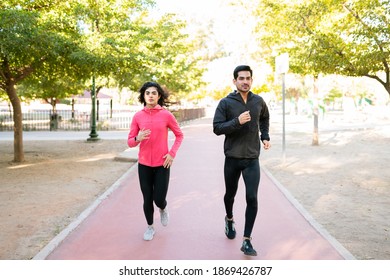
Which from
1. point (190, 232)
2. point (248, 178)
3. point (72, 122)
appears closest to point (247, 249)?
point (248, 178)

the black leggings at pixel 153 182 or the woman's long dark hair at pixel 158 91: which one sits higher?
the woman's long dark hair at pixel 158 91

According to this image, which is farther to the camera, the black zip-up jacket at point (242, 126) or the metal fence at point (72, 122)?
the metal fence at point (72, 122)

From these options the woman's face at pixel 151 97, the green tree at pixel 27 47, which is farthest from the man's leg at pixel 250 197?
the green tree at pixel 27 47

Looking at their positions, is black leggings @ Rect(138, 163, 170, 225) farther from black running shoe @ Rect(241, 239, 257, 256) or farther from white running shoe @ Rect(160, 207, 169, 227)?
black running shoe @ Rect(241, 239, 257, 256)

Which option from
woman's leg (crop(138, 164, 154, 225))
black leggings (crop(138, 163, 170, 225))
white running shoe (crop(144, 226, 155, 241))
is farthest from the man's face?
white running shoe (crop(144, 226, 155, 241))

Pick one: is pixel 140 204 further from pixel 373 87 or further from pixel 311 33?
pixel 373 87

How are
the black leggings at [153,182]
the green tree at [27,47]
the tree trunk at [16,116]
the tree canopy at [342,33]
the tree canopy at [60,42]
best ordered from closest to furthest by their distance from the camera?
the black leggings at [153,182] → the green tree at [27,47] → the tree canopy at [60,42] → the tree canopy at [342,33] → the tree trunk at [16,116]

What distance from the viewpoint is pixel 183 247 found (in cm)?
460

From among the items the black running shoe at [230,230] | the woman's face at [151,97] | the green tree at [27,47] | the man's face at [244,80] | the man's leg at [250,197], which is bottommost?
the black running shoe at [230,230]

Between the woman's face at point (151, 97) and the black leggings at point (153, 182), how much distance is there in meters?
0.71

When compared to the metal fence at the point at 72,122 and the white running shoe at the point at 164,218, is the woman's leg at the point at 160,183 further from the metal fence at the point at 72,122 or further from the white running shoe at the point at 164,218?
the metal fence at the point at 72,122

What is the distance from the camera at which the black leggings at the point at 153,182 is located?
4.76 metres

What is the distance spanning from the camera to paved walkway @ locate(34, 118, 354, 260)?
4395 mm

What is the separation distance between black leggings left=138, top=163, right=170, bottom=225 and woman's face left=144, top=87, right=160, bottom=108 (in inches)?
28.1
